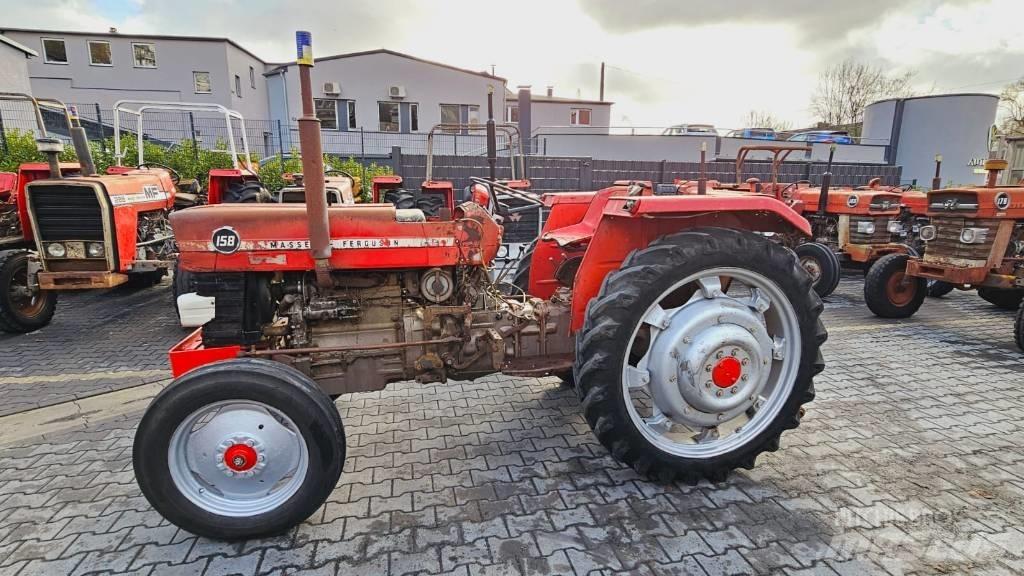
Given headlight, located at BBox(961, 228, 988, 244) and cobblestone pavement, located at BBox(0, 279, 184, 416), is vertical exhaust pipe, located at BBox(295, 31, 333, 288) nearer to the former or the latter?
cobblestone pavement, located at BBox(0, 279, 184, 416)

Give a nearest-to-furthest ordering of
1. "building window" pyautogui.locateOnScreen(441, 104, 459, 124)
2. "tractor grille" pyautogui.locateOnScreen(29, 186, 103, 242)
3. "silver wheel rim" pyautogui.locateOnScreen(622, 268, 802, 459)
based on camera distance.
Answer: "silver wheel rim" pyautogui.locateOnScreen(622, 268, 802, 459) → "tractor grille" pyautogui.locateOnScreen(29, 186, 103, 242) → "building window" pyautogui.locateOnScreen(441, 104, 459, 124)

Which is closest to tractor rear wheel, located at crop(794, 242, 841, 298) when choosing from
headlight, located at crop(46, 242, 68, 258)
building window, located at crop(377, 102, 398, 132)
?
headlight, located at crop(46, 242, 68, 258)

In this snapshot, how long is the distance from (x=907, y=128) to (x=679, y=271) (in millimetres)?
23134

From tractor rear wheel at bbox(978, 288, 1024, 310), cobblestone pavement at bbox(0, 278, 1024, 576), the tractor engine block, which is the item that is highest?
the tractor engine block

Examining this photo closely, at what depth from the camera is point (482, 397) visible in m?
3.53

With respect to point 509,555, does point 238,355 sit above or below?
above

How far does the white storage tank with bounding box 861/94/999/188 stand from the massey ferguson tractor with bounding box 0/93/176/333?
23532 mm

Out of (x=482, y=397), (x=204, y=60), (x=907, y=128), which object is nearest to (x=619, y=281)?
(x=482, y=397)

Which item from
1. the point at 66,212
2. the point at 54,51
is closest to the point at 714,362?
the point at 66,212

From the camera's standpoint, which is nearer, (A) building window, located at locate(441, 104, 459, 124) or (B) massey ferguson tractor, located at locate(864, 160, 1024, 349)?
(B) massey ferguson tractor, located at locate(864, 160, 1024, 349)

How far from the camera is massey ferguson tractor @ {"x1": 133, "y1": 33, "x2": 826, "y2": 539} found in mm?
2018

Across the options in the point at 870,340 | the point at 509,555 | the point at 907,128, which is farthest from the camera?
the point at 907,128

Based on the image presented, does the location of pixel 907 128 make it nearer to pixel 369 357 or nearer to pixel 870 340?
pixel 870 340

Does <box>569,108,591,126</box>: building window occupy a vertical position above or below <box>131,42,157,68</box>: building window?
below
